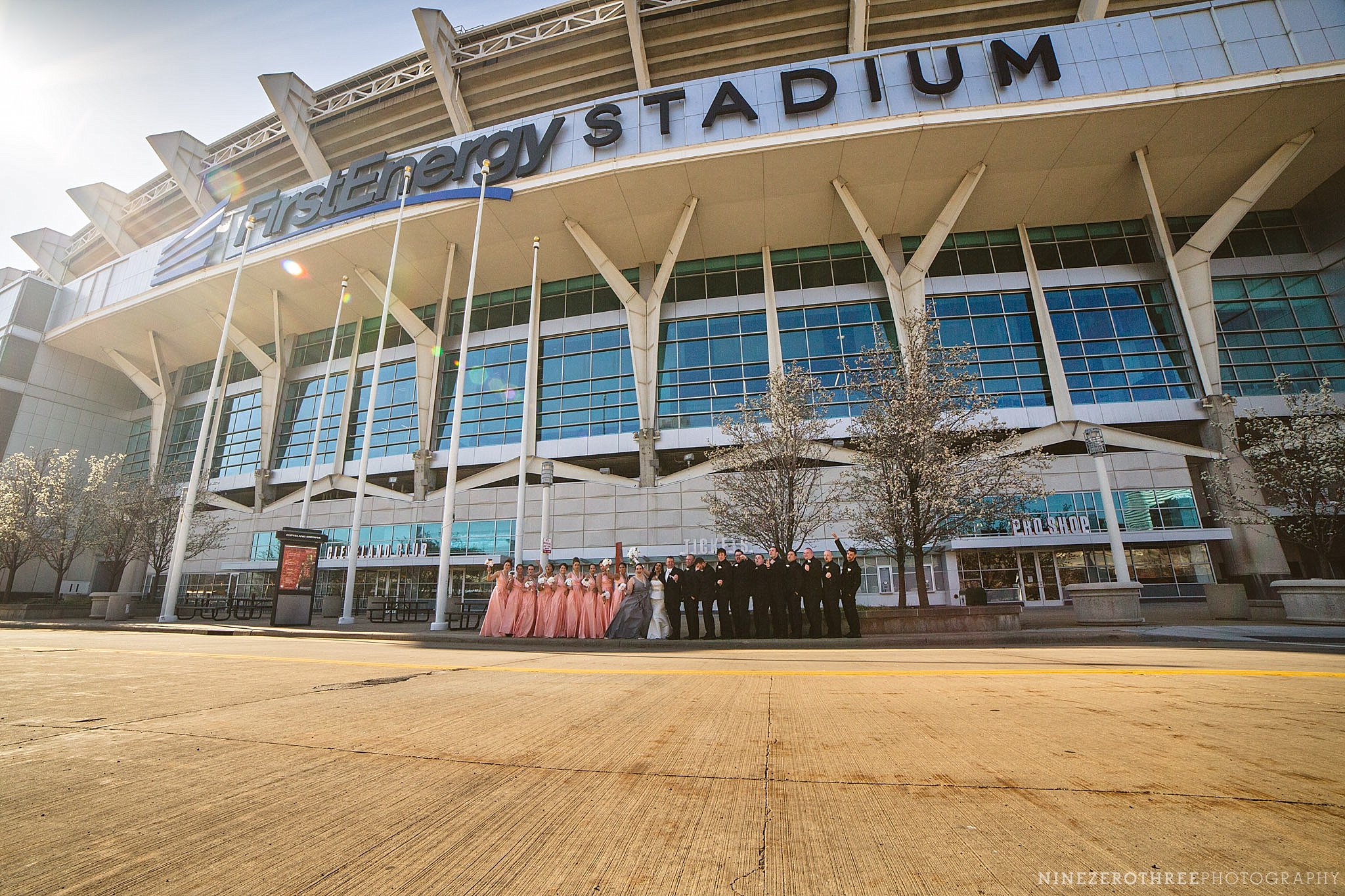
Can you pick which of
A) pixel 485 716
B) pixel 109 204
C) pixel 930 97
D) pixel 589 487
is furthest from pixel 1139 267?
pixel 109 204

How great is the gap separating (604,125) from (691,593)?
23.0 m

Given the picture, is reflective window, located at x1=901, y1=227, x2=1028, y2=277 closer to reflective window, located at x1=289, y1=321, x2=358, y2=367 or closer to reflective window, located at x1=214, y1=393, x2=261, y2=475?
reflective window, located at x1=289, y1=321, x2=358, y2=367

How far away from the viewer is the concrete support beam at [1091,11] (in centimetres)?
2628

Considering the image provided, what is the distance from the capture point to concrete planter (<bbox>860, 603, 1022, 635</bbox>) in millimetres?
13695

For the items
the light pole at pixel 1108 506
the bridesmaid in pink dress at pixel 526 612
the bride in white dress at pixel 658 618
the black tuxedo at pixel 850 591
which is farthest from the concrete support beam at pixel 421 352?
A: the light pole at pixel 1108 506

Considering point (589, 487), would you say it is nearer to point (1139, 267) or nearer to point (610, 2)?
point (610, 2)

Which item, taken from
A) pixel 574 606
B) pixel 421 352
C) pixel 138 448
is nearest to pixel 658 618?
pixel 574 606

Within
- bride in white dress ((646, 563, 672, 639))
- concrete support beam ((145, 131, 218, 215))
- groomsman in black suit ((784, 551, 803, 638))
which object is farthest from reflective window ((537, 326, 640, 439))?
concrete support beam ((145, 131, 218, 215))

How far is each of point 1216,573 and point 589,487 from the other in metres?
29.8

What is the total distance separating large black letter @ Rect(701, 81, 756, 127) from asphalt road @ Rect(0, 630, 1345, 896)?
2669cm

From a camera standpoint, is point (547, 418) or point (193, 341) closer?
point (547, 418)

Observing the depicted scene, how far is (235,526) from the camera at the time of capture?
35344mm

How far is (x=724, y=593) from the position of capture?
13.7m

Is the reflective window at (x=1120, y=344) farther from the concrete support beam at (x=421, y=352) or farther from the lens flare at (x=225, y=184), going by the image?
the lens flare at (x=225, y=184)
